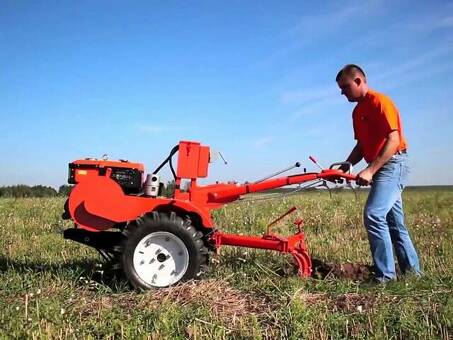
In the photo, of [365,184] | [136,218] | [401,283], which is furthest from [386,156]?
[136,218]

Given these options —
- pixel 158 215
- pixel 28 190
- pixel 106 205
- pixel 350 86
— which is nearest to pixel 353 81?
pixel 350 86

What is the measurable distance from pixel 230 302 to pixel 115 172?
1.82m

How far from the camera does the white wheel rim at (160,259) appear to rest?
5.08 m

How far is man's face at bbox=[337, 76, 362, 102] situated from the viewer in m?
5.54

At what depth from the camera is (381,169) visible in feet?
18.2

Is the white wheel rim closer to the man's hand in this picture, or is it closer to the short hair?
the man's hand

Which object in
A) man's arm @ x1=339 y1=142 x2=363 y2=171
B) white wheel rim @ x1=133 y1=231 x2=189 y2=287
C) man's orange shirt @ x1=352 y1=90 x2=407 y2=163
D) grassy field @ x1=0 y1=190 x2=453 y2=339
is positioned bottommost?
grassy field @ x1=0 y1=190 x2=453 y2=339

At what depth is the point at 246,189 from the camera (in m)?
5.45

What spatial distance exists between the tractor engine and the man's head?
2.25m

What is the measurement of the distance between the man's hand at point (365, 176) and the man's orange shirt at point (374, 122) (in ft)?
0.76

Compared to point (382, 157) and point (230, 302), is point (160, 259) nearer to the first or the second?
point (230, 302)

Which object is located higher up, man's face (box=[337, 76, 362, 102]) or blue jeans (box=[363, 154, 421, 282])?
man's face (box=[337, 76, 362, 102])

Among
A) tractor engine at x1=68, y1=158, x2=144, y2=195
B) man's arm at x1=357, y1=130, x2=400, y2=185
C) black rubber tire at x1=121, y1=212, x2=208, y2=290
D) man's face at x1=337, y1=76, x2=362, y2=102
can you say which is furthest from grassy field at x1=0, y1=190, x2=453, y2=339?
man's face at x1=337, y1=76, x2=362, y2=102

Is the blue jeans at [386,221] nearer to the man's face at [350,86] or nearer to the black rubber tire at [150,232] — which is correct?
the man's face at [350,86]
